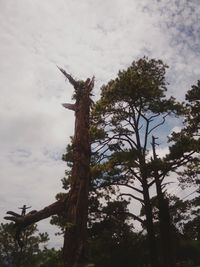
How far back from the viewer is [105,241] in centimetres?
2477

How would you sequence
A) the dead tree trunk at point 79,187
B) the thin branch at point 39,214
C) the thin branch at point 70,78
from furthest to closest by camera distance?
the thin branch at point 70,78 → the thin branch at point 39,214 → the dead tree trunk at point 79,187

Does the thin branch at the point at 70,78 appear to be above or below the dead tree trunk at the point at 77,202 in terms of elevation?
above

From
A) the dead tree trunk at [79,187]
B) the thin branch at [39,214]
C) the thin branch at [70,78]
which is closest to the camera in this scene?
the dead tree trunk at [79,187]

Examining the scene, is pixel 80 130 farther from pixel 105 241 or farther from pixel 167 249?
pixel 105 241

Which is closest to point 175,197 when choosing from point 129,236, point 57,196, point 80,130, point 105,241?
point 129,236

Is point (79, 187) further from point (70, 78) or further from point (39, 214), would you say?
point (70, 78)

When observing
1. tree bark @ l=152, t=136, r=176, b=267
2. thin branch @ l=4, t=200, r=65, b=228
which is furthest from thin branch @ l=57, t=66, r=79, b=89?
thin branch @ l=4, t=200, r=65, b=228

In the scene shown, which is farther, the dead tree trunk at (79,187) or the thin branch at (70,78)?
the thin branch at (70,78)

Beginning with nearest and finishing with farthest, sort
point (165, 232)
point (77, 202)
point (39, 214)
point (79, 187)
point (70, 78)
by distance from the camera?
point (77, 202) → point (79, 187) → point (39, 214) → point (70, 78) → point (165, 232)

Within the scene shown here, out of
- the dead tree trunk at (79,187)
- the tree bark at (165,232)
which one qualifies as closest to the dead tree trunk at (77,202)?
the dead tree trunk at (79,187)

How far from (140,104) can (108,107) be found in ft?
6.22

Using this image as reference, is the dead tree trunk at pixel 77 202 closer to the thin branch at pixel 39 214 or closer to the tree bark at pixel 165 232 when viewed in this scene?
the thin branch at pixel 39 214

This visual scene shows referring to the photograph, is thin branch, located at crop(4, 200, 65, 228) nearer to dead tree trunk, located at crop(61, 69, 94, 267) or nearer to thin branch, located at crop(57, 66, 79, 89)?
dead tree trunk, located at crop(61, 69, 94, 267)

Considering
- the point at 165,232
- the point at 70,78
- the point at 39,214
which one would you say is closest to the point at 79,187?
the point at 39,214
